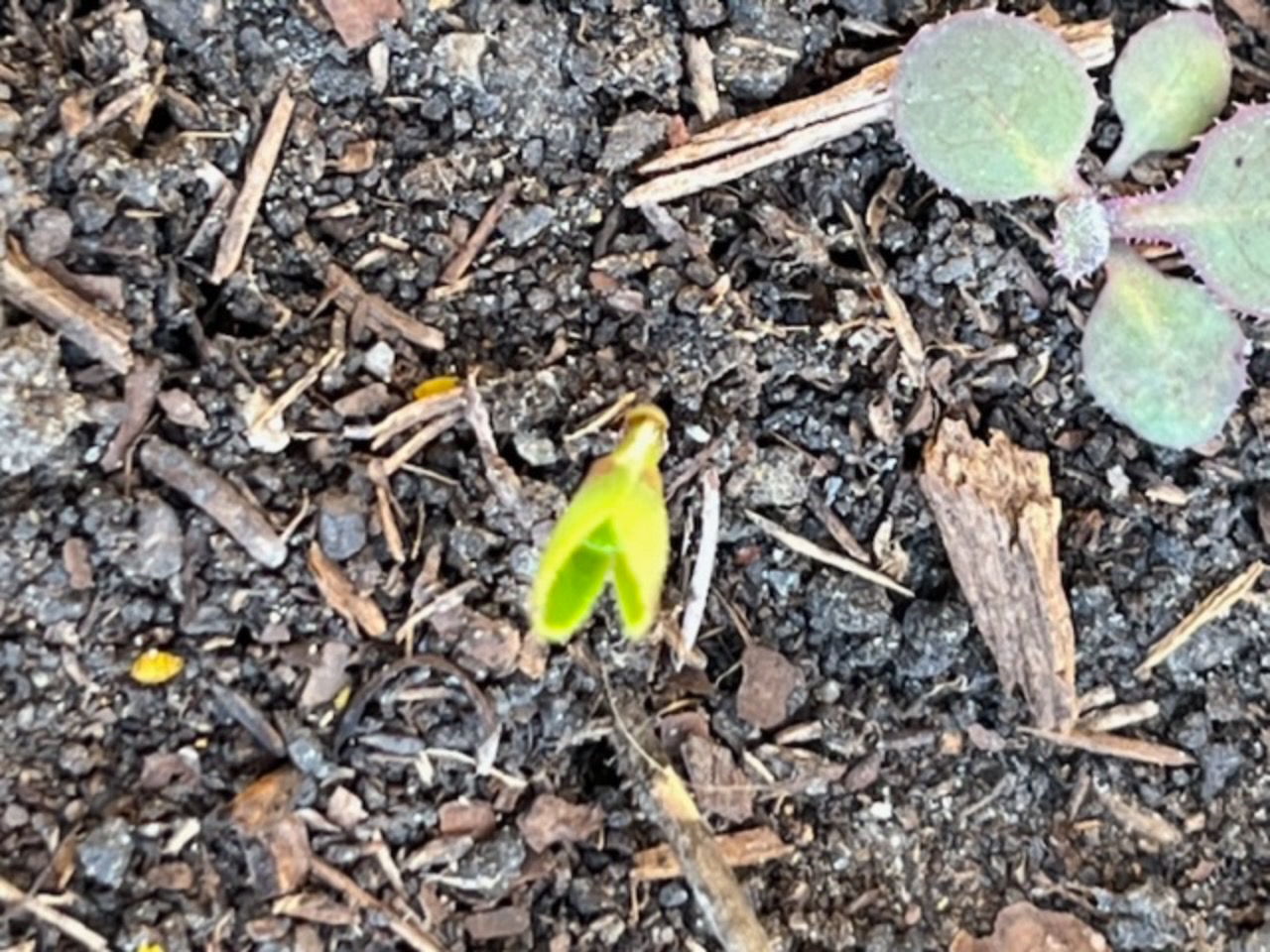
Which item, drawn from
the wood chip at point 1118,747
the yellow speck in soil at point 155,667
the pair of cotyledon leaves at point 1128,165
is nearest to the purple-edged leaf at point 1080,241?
the pair of cotyledon leaves at point 1128,165

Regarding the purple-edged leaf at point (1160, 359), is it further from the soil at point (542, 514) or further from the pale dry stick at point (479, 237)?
the pale dry stick at point (479, 237)

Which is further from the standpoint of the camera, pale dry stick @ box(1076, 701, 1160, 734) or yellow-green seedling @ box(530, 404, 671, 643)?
pale dry stick @ box(1076, 701, 1160, 734)

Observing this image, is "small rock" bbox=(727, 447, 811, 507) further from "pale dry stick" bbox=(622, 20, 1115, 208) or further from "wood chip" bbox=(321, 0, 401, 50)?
"wood chip" bbox=(321, 0, 401, 50)

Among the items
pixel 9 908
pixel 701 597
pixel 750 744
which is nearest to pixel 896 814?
pixel 750 744

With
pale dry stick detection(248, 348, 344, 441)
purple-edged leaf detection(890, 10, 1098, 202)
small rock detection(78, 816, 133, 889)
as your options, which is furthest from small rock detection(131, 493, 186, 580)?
purple-edged leaf detection(890, 10, 1098, 202)

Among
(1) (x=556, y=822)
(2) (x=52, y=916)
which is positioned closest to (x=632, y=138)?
(1) (x=556, y=822)

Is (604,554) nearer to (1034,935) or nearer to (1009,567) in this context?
(1009,567)
